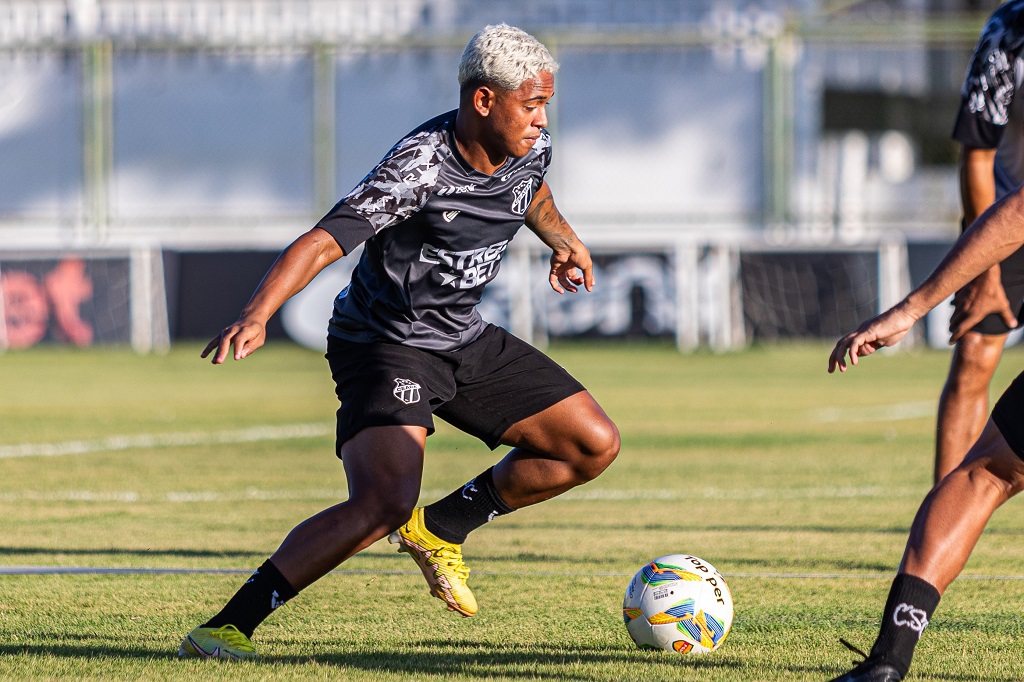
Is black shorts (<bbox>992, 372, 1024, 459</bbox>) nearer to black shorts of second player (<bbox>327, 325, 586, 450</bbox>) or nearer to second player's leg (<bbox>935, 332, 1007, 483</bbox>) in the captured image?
black shorts of second player (<bbox>327, 325, 586, 450</bbox>)

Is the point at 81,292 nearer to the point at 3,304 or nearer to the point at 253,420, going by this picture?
the point at 3,304

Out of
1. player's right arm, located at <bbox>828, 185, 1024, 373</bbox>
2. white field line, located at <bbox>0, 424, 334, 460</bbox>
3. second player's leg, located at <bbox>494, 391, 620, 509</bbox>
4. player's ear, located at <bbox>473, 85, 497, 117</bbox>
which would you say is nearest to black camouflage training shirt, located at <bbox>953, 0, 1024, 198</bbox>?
second player's leg, located at <bbox>494, 391, 620, 509</bbox>

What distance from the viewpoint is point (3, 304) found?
A: 22.6 meters

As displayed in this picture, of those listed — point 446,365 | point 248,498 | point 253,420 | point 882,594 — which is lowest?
point 253,420

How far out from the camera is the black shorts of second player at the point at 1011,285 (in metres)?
6.33

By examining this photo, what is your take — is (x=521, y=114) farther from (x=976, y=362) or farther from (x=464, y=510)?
(x=976, y=362)

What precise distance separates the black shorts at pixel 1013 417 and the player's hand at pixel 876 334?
12.4 inches

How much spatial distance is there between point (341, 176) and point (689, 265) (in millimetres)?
9895

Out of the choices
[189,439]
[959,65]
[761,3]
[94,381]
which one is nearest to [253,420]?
[189,439]

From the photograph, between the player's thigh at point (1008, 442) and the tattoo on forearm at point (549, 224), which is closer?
the player's thigh at point (1008, 442)

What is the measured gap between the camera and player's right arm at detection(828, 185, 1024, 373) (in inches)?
151

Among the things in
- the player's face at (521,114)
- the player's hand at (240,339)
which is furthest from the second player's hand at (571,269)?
the player's hand at (240,339)

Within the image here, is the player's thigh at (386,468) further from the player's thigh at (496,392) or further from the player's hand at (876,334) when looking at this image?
the player's hand at (876,334)

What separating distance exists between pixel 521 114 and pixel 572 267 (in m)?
1.12
